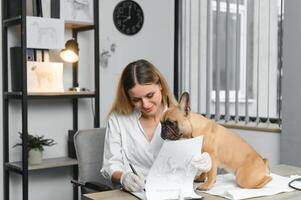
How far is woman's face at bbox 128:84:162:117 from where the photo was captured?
1.80 meters

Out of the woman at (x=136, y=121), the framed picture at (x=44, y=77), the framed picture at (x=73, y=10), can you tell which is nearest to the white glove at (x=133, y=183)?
the woman at (x=136, y=121)

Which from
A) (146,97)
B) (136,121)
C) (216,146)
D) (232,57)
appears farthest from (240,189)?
(232,57)

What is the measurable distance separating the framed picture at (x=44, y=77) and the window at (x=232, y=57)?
50.7 inches

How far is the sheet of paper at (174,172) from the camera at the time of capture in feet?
4.75

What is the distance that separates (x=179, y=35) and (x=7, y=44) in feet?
5.38

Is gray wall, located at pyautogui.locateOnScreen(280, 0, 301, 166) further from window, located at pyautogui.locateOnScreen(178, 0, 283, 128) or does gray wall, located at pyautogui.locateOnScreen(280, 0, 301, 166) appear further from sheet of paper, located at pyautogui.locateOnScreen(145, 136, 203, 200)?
sheet of paper, located at pyautogui.locateOnScreen(145, 136, 203, 200)

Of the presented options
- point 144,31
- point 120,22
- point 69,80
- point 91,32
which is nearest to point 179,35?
point 144,31

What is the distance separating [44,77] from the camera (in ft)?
9.62

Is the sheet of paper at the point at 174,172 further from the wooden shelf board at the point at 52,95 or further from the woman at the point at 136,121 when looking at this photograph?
the wooden shelf board at the point at 52,95

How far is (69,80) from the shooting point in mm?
3264

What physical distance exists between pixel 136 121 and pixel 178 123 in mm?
600

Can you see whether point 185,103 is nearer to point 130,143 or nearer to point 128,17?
point 130,143

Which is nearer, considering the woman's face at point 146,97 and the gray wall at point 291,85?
Result: the woman's face at point 146,97

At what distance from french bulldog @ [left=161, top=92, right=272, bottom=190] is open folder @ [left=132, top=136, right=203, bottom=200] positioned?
40mm
